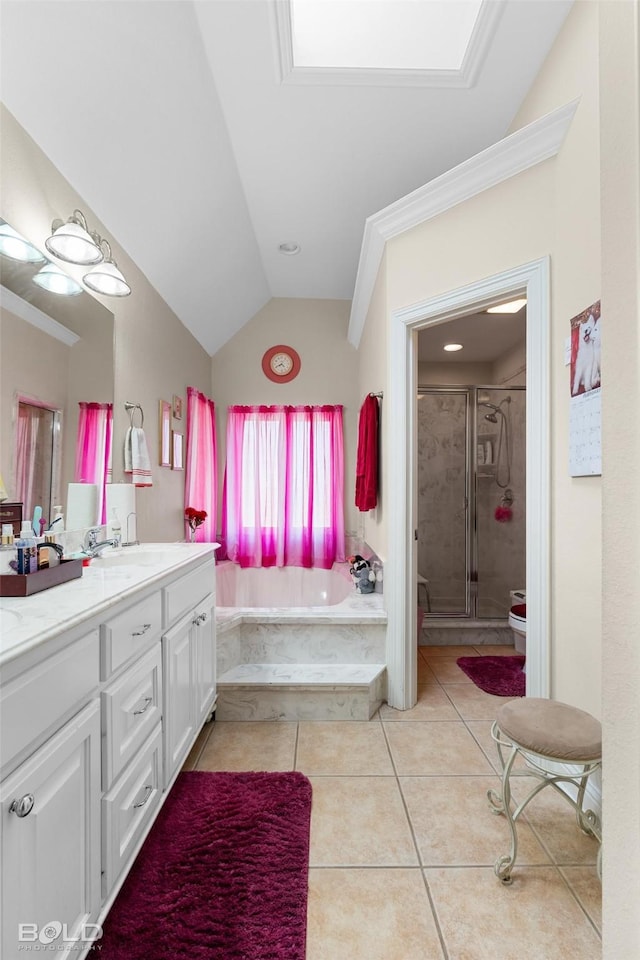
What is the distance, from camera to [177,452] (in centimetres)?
314

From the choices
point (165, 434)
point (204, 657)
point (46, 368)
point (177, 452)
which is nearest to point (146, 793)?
point (204, 657)

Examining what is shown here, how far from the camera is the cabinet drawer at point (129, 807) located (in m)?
1.13

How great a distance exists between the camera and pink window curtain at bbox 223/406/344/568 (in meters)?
4.05

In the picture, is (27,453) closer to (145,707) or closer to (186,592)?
(186,592)

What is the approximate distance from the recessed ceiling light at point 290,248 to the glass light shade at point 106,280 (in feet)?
5.55

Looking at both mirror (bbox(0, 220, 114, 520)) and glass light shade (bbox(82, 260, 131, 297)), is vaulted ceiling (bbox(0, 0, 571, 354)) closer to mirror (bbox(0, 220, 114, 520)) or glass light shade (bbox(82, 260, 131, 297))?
glass light shade (bbox(82, 260, 131, 297))

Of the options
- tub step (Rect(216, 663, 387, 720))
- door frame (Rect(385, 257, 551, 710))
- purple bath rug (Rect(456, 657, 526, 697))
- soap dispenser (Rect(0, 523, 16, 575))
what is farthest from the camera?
purple bath rug (Rect(456, 657, 526, 697))

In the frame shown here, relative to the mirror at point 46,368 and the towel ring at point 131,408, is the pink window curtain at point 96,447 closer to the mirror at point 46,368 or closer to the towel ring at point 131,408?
the mirror at point 46,368

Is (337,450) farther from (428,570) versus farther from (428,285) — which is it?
(428,285)

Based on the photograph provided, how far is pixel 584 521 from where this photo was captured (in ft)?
5.49

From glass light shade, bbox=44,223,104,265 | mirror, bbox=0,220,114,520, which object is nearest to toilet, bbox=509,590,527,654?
mirror, bbox=0,220,114,520

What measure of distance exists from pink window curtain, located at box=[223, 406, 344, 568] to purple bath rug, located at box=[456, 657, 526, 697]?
1420 millimetres

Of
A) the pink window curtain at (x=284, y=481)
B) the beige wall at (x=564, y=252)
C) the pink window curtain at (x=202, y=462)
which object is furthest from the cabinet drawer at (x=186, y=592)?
the pink window curtain at (x=284, y=481)

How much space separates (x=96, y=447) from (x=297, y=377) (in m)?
2.47
